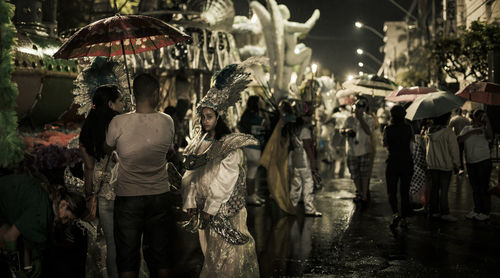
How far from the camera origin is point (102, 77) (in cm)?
653

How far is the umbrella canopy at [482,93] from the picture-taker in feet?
34.4

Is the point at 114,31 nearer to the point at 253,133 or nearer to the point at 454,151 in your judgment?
the point at 454,151

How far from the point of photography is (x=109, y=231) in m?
5.59

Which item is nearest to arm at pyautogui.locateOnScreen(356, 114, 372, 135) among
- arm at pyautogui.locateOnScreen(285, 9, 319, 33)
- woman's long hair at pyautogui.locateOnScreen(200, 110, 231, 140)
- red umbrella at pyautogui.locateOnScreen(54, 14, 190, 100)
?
woman's long hair at pyautogui.locateOnScreen(200, 110, 231, 140)

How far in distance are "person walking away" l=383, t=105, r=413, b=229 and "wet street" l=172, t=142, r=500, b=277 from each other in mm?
311

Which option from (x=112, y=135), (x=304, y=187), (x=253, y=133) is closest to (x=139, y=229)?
(x=112, y=135)

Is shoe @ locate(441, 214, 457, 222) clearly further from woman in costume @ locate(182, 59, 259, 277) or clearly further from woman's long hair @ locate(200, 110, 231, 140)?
woman's long hair @ locate(200, 110, 231, 140)

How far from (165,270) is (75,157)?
2003 millimetres

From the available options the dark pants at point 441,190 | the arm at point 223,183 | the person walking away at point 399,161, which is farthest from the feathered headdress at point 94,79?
the dark pants at point 441,190

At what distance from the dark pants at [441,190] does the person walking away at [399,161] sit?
3.35 ft

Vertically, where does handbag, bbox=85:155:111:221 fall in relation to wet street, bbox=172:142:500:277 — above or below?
above

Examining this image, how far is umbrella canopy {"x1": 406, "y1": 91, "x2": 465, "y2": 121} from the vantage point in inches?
388

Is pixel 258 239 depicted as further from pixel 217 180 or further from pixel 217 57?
pixel 217 57

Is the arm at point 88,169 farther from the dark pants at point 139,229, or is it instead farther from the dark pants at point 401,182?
the dark pants at point 401,182
